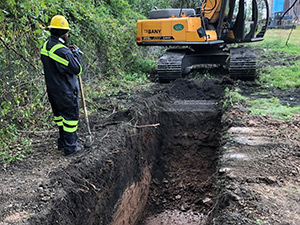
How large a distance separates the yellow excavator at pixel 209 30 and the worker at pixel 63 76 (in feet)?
19.1

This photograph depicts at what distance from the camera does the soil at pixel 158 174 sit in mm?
3352

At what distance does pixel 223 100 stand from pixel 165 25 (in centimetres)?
374

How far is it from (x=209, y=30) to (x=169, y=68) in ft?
6.08

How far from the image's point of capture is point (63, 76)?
4.52 m

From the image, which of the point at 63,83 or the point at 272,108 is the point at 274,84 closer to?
the point at 272,108

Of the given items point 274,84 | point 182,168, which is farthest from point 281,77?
point 182,168

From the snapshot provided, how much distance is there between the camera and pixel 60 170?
4.23 metres

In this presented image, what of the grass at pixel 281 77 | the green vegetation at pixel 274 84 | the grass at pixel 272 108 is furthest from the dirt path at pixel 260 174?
the grass at pixel 281 77

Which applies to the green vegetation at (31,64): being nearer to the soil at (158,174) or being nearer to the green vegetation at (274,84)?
the soil at (158,174)

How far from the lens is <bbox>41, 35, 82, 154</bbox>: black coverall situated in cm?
436

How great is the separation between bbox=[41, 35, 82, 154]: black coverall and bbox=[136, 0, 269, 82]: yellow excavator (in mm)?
5823

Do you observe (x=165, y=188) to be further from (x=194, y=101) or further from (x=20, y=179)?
(x=20, y=179)

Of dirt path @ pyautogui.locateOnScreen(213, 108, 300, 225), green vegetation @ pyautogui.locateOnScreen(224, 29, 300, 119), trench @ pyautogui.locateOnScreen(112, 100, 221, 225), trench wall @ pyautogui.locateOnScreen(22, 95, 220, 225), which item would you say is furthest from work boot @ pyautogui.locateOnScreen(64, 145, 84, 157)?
green vegetation @ pyautogui.locateOnScreen(224, 29, 300, 119)

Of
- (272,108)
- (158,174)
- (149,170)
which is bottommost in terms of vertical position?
(158,174)
